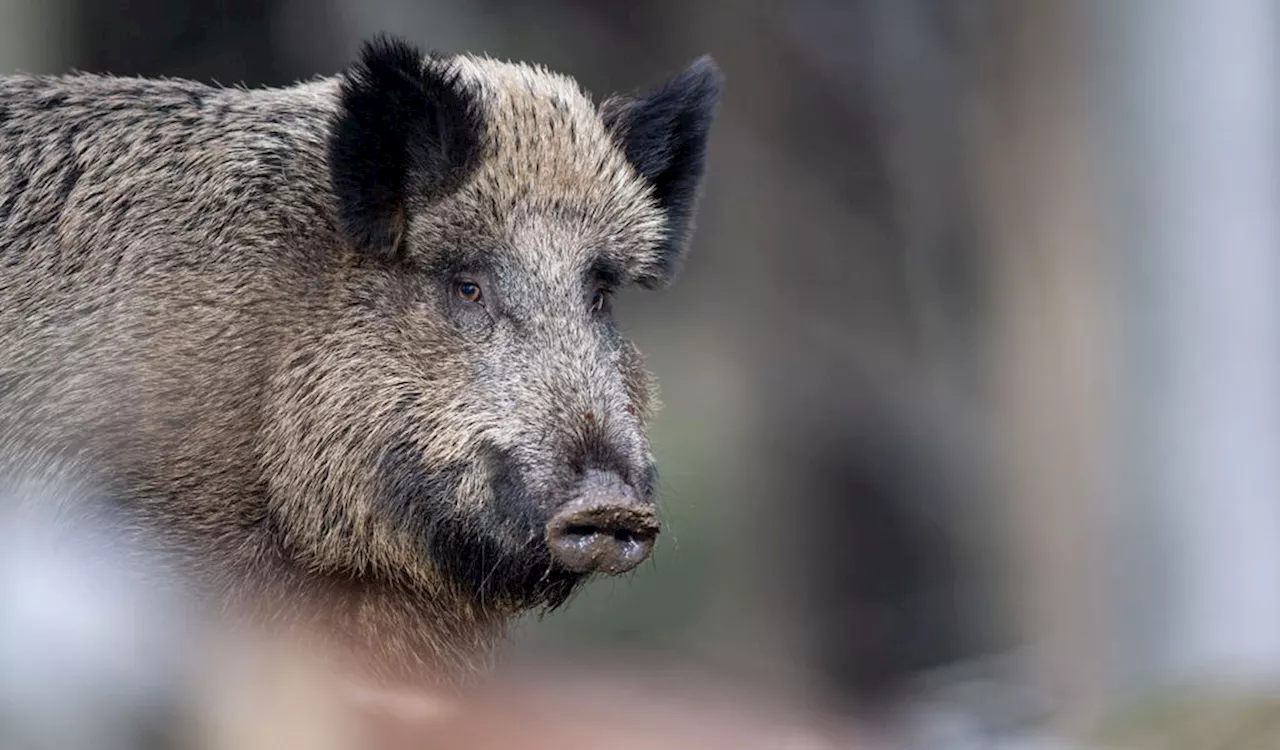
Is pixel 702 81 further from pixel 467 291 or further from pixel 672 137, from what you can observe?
pixel 467 291

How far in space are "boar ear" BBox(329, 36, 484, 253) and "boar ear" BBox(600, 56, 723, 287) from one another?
2.04 ft

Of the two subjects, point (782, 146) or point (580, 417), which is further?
point (782, 146)

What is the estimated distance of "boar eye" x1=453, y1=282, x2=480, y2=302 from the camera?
239 inches

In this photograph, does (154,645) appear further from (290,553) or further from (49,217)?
(49,217)

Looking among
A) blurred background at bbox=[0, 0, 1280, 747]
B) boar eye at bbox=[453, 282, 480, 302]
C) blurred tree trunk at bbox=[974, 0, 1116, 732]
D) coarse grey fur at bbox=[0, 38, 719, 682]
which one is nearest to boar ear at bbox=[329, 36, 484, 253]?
coarse grey fur at bbox=[0, 38, 719, 682]

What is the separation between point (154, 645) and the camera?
11.6 feet

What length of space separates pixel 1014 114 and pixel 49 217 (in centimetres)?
789

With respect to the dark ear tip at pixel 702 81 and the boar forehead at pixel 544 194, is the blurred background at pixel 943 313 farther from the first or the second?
the boar forehead at pixel 544 194

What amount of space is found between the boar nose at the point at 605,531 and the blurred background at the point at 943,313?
15.9 ft

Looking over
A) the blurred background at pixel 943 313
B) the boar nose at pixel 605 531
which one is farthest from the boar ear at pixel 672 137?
the blurred background at pixel 943 313

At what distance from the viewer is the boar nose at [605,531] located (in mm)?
5332

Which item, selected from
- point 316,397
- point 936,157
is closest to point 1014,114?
→ point 936,157

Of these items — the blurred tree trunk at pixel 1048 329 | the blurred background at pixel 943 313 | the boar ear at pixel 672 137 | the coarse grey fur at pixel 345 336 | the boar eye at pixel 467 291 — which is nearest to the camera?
the coarse grey fur at pixel 345 336

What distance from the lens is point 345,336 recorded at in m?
6.11
